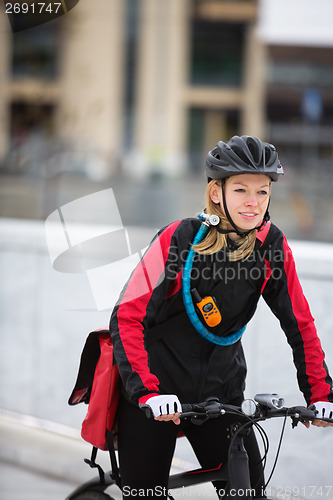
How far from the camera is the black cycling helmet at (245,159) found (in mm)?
2361

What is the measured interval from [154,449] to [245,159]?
956 millimetres

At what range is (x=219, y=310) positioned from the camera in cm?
244

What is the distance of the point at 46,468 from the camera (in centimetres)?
467

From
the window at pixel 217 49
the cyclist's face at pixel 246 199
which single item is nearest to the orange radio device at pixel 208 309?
the cyclist's face at pixel 246 199

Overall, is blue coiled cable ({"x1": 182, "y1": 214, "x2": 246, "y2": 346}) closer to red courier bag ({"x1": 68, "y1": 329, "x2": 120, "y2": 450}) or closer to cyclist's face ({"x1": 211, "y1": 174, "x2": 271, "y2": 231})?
cyclist's face ({"x1": 211, "y1": 174, "x2": 271, "y2": 231})

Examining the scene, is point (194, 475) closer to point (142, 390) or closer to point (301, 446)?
point (142, 390)

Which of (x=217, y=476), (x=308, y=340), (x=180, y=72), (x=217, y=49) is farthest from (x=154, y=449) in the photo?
(x=217, y=49)

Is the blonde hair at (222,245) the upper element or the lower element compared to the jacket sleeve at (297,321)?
upper

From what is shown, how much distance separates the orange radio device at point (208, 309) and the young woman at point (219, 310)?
0.05 ft

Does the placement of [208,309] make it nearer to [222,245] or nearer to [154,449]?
[222,245]

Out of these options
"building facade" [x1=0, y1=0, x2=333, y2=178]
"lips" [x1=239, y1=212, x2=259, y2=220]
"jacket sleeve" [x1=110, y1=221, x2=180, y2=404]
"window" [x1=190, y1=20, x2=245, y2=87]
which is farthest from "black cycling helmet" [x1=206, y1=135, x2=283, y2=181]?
"window" [x1=190, y1=20, x2=245, y2=87]

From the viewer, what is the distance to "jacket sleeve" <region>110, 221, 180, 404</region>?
2.31 metres

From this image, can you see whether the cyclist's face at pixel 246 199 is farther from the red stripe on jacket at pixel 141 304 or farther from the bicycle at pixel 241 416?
the bicycle at pixel 241 416

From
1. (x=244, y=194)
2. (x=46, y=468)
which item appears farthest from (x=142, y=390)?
(x=46, y=468)
